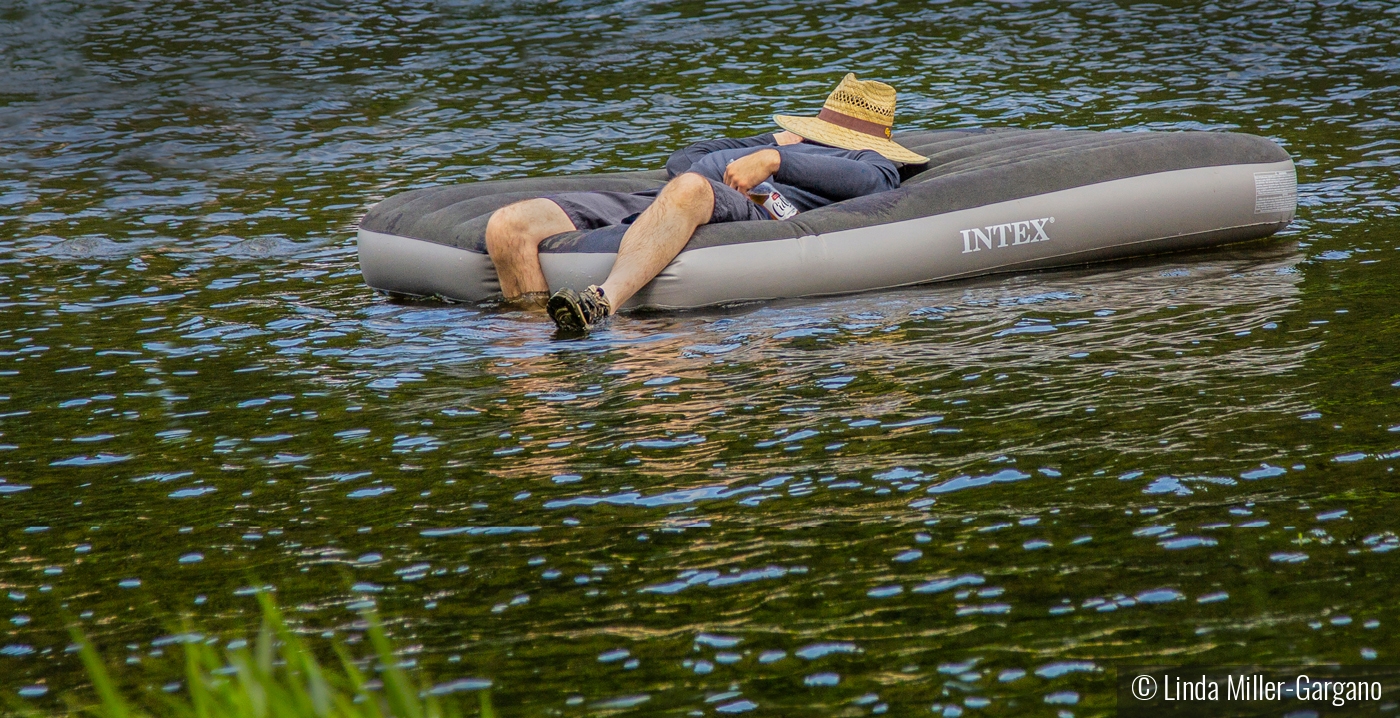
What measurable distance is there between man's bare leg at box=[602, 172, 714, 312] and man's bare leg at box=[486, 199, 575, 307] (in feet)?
1.19

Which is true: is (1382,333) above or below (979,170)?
below

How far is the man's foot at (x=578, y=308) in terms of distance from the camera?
210 inches

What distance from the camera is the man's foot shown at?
210 inches

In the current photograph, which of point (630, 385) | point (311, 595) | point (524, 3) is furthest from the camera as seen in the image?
point (524, 3)

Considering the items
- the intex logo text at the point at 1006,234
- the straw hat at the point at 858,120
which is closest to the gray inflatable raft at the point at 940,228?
the intex logo text at the point at 1006,234

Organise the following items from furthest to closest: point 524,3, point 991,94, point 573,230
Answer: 1. point 524,3
2. point 991,94
3. point 573,230

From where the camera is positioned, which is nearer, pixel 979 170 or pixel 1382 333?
pixel 1382 333

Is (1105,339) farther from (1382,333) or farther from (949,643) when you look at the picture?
(949,643)

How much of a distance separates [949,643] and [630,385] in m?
2.08

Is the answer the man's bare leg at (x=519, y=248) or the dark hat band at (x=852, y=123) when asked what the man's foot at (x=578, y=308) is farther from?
the dark hat band at (x=852, y=123)

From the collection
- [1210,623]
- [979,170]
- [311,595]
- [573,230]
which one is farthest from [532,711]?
[979,170]

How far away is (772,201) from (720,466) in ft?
8.06

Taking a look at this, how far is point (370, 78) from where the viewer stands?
41.6 feet

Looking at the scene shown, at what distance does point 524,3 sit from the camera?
15.7m
